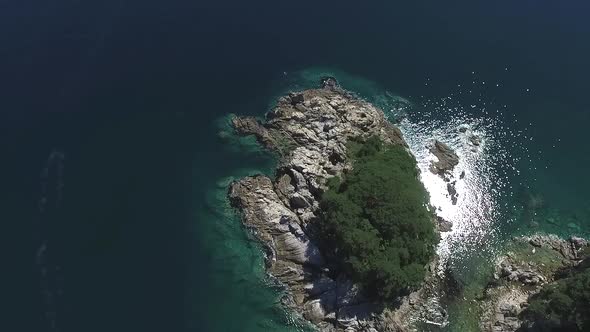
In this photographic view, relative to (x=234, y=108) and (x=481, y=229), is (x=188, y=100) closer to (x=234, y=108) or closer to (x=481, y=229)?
(x=234, y=108)

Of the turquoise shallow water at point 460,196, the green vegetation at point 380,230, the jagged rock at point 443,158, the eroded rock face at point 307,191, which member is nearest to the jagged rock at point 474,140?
the turquoise shallow water at point 460,196

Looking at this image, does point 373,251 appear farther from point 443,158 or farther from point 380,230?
point 443,158

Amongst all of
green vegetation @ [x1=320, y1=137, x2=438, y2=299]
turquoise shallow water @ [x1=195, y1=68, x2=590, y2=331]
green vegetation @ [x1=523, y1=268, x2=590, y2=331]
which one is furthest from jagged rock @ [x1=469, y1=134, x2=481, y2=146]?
green vegetation @ [x1=523, y1=268, x2=590, y2=331]

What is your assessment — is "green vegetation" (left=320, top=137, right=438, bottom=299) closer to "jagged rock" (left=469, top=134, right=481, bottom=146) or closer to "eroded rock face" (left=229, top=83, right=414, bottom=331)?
"eroded rock face" (left=229, top=83, right=414, bottom=331)

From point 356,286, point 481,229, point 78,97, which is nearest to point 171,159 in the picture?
point 78,97

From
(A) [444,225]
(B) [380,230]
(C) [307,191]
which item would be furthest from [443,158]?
(C) [307,191]

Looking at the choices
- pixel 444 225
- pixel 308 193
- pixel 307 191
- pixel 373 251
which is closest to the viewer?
pixel 373 251
